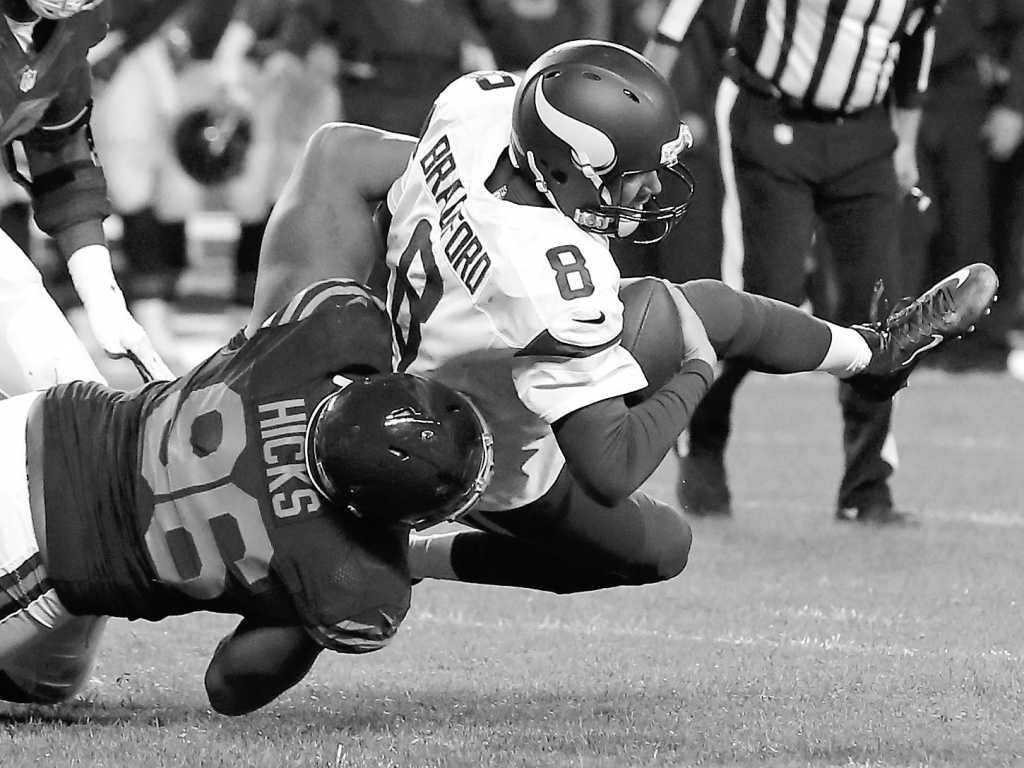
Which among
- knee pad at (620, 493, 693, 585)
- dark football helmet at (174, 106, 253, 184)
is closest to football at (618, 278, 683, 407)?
knee pad at (620, 493, 693, 585)

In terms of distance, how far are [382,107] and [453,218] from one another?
4763mm

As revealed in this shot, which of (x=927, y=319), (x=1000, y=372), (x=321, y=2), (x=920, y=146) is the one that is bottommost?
(x=1000, y=372)

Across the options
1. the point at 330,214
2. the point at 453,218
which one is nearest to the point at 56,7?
the point at 330,214

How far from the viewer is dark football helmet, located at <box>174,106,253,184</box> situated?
9133mm

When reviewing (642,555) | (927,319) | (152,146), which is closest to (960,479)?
(927,319)

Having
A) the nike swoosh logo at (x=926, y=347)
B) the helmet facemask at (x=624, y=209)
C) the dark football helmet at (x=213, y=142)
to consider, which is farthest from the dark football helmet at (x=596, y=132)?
the dark football helmet at (x=213, y=142)

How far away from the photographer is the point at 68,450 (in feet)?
9.71

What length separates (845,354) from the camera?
3.67 m

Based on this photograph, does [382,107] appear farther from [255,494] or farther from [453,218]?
[255,494]

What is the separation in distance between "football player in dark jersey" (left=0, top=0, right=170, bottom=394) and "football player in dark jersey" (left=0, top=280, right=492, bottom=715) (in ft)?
1.75

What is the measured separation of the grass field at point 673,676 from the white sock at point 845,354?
571 millimetres

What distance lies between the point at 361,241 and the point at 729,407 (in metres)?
2.16

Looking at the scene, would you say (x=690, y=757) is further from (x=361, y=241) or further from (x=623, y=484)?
(x=361, y=241)

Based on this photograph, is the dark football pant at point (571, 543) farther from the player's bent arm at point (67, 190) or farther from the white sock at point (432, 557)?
the player's bent arm at point (67, 190)
